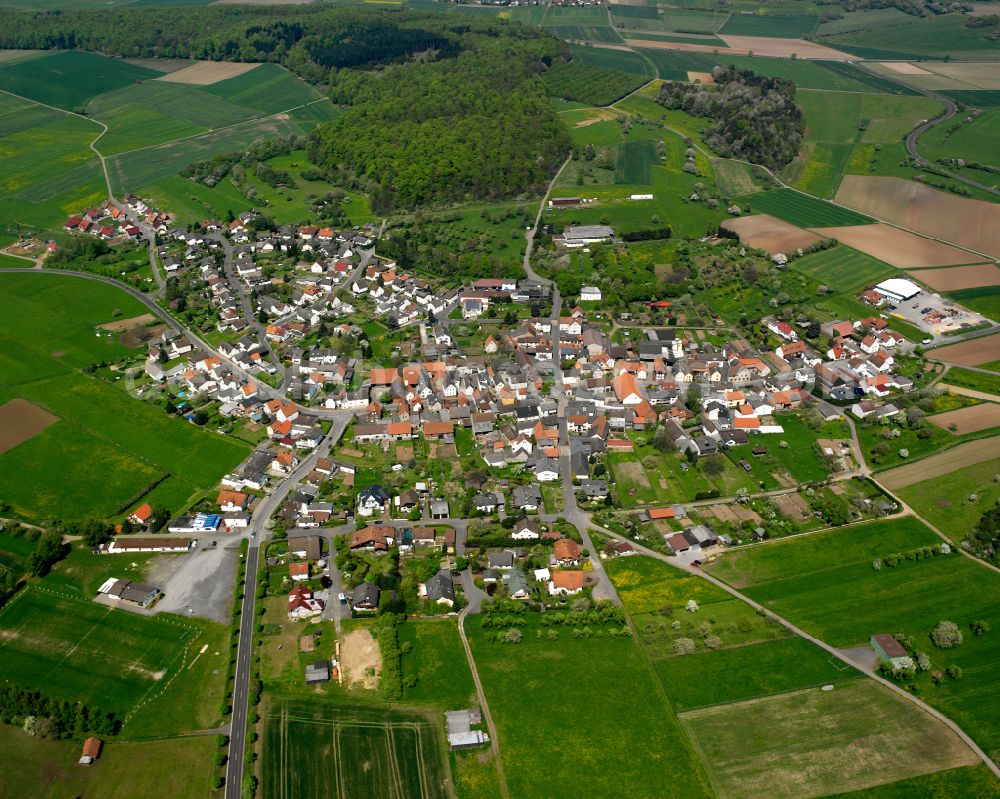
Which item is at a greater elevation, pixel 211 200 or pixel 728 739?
pixel 211 200

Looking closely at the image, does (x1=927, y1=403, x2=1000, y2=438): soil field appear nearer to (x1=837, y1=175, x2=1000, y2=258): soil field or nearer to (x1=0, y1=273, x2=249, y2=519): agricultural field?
(x1=837, y1=175, x2=1000, y2=258): soil field

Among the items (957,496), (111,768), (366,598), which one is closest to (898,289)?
(957,496)

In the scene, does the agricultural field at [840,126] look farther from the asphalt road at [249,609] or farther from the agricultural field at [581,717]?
the agricultural field at [581,717]

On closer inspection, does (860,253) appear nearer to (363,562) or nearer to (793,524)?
(793,524)

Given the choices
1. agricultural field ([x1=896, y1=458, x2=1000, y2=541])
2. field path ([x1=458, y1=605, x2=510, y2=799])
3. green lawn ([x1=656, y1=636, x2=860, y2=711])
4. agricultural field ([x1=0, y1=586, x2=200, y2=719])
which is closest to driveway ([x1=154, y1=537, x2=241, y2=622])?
agricultural field ([x1=0, y1=586, x2=200, y2=719])

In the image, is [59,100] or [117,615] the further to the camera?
[59,100]

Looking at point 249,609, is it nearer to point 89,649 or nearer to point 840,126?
point 89,649

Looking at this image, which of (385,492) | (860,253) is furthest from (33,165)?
(860,253)

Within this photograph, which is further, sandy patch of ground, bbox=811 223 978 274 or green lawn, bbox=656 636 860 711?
sandy patch of ground, bbox=811 223 978 274
